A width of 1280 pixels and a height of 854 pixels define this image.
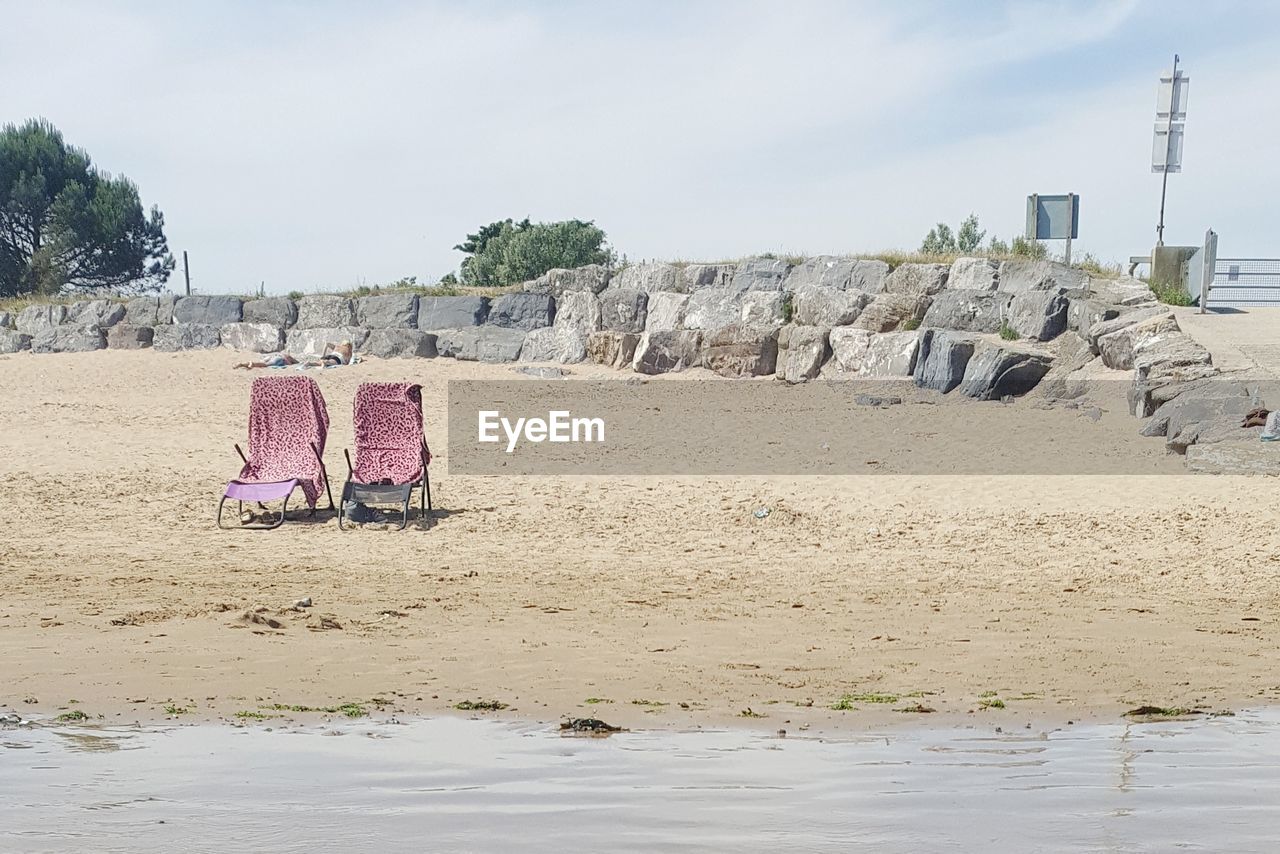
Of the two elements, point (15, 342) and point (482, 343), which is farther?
point (15, 342)

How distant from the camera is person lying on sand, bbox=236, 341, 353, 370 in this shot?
21250 mm

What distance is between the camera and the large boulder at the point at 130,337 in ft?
77.0

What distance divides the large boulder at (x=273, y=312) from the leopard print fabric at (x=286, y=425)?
12.2m

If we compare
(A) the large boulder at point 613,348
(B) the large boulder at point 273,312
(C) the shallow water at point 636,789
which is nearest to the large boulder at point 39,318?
(B) the large boulder at point 273,312

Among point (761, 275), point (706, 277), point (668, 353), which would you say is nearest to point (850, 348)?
point (668, 353)

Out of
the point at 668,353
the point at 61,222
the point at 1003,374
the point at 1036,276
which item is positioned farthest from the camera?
the point at 61,222

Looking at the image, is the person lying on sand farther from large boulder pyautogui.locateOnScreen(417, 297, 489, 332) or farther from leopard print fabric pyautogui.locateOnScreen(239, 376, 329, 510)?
leopard print fabric pyautogui.locateOnScreen(239, 376, 329, 510)

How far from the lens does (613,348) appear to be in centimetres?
2066

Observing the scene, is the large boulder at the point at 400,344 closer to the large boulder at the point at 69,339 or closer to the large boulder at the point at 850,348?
the large boulder at the point at 69,339

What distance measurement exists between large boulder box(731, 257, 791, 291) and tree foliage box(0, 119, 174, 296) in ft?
82.0

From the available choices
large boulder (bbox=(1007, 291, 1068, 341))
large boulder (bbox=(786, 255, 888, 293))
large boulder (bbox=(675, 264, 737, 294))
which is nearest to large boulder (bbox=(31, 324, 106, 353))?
large boulder (bbox=(675, 264, 737, 294))

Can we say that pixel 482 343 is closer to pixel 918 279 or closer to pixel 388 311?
pixel 388 311

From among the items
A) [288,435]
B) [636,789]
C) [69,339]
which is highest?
[69,339]

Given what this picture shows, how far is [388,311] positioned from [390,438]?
1187 centimetres
